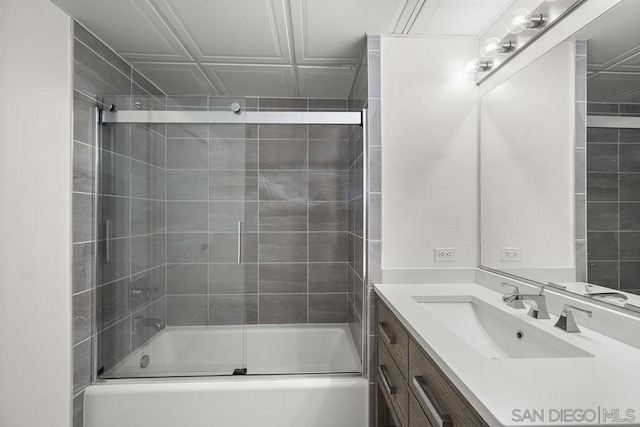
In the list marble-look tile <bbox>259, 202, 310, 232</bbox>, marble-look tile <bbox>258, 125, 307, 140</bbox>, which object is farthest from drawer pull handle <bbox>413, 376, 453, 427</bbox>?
marble-look tile <bbox>258, 125, 307, 140</bbox>

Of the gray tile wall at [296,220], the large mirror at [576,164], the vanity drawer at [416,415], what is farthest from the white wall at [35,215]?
the large mirror at [576,164]

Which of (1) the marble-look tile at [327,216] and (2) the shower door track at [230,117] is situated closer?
(2) the shower door track at [230,117]

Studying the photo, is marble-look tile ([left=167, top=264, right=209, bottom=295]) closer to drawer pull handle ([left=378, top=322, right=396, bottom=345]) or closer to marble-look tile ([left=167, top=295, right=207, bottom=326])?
marble-look tile ([left=167, top=295, right=207, bottom=326])

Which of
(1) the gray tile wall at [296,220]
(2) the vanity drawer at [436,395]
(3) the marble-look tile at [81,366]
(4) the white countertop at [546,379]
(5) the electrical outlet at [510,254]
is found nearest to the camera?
(4) the white countertop at [546,379]

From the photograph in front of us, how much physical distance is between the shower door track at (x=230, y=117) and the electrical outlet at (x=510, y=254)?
999mm

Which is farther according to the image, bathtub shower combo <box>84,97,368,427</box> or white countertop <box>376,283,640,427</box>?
bathtub shower combo <box>84,97,368,427</box>

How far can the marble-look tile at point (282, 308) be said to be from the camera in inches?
106

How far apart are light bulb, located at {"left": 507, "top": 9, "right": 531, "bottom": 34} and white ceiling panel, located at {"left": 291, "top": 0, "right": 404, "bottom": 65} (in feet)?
1.60

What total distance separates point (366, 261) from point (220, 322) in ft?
2.86

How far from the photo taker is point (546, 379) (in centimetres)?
71

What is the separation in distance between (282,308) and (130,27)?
213 cm

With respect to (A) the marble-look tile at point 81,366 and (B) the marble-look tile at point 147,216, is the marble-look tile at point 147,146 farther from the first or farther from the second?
(A) the marble-look tile at point 81,366

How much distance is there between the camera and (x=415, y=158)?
178 cm

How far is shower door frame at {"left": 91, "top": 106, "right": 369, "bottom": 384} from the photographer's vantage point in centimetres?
176
